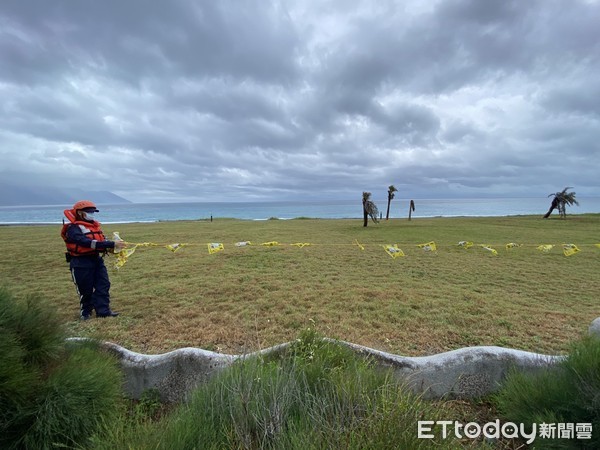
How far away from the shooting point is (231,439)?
1738 mm

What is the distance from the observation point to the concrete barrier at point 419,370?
2.61 metres

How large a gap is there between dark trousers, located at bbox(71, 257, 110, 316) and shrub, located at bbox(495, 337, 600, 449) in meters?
5.45

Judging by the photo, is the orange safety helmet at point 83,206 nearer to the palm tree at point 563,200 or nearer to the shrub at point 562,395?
the shrub at point 562,395

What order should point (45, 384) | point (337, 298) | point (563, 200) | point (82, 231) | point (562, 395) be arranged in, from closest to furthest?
point (45, 384)
point (562, 395)
point (82, 231)
point (337, 298)
point (563, 200)

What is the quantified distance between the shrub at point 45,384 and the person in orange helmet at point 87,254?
9.28ft

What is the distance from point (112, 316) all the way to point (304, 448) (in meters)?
4.72

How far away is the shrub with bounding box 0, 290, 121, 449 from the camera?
65.1 inches

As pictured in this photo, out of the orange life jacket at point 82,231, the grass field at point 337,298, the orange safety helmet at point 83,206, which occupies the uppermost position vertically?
the orange safety helmet at point 83,206

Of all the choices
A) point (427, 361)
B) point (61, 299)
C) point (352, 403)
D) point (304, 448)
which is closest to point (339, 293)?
point (427, 361)

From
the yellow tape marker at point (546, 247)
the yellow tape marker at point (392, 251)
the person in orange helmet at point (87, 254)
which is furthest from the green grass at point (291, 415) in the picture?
the yellow tape marker at point (546, 247)

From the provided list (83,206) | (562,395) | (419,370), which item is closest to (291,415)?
(419,370)

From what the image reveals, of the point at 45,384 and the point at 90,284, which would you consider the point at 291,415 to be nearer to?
the point at 45,384

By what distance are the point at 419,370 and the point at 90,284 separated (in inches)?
196

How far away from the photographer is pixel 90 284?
4.99 meters
